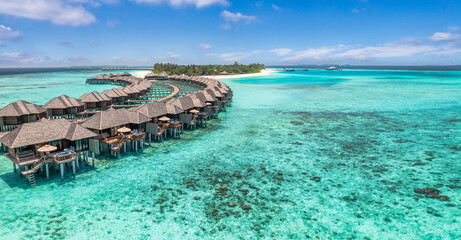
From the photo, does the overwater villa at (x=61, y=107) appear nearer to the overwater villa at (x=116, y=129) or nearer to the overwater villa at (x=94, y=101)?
the overwater villa at (x=94, y=101)

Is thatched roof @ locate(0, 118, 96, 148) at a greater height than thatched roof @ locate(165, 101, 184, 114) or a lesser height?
lesser

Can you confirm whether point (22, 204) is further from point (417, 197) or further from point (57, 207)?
point (417, 197)

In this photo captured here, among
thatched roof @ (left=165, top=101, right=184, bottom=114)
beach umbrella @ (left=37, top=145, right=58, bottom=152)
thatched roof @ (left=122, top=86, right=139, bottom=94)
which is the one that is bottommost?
beach umbrella @ (left=37, top=145, right=58, bottom=152)

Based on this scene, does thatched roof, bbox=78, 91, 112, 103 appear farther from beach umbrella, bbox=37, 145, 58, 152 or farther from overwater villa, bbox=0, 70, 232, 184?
beach umbrella, bbox=37, 145, 58, 152

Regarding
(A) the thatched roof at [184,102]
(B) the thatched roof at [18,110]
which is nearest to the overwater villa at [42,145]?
(B) the thatched roof at [18,110]

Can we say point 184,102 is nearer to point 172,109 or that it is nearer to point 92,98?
point 172,109

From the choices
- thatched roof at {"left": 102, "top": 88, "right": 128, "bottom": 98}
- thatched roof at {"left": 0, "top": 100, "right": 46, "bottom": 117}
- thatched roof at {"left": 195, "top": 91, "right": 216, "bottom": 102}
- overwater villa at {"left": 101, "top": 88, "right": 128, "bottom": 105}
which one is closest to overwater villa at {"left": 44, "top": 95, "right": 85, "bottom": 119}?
thatched roof at {"left": 0, "top": 100, "right": 46, "bottom": 117}

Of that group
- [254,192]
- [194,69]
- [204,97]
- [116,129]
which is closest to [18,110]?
[116,129]
